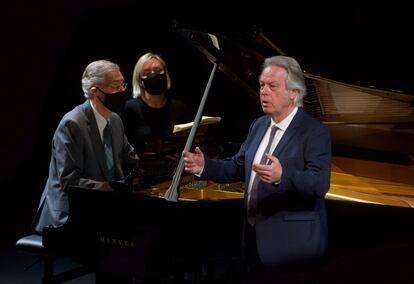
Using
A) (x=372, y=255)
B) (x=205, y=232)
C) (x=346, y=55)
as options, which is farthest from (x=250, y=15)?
(x=372, y=255)

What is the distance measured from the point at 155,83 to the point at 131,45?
0.72 m

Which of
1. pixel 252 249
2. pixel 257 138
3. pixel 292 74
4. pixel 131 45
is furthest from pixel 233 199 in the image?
pixel 131 45

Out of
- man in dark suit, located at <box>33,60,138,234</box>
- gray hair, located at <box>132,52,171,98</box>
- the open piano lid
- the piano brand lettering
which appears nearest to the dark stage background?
gray hair, located at <box>132,52,171,98</box>

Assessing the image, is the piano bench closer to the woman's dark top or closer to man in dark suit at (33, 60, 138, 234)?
man in dark suit at (33, 60, 138, 234)

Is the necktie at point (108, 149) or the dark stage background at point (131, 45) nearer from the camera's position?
the necktie at point (108, 149)

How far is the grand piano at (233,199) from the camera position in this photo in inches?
119

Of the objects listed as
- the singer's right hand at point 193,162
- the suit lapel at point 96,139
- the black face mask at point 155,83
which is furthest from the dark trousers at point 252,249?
the black face mask at point 155,83

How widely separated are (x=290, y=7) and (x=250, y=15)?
13.6 inches

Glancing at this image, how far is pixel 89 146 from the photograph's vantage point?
3.50 meters

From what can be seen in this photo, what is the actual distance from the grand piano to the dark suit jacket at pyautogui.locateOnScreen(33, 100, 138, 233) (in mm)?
209

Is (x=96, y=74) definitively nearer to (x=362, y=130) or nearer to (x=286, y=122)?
(x=286, y=122)

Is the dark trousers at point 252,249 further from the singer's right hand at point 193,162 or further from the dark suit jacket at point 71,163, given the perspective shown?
the dark suit jacket at point 71,163

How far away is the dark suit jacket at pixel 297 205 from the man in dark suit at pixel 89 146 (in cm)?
93

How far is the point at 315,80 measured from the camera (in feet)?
12.3
